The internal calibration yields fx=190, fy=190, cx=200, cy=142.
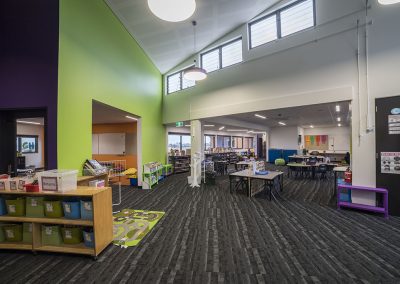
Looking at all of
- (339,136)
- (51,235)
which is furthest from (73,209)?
(339,136)

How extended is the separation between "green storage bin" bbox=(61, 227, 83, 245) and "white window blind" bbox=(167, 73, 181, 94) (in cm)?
713

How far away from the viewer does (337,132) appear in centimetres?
1402

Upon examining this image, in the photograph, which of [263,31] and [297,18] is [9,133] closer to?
[263,31]

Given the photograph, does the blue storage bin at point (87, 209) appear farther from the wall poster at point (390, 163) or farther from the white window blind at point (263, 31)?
the white window blind at point (263, 31)

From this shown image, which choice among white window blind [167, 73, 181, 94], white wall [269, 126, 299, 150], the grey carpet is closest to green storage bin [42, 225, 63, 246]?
the grey carpet

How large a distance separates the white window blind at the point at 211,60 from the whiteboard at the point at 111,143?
480cm

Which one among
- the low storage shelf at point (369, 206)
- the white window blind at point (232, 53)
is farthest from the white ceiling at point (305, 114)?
the low storage shelf at point (369, 206)

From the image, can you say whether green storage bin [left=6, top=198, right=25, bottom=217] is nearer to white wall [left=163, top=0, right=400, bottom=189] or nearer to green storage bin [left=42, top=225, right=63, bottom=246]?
green storage bin [left=42, top=225, right=63, bottom=246]

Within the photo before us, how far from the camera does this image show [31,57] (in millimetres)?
3590

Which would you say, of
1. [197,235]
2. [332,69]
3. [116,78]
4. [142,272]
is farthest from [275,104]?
[142,272]

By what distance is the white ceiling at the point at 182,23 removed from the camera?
204 inches

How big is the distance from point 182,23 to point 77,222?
18.9ft

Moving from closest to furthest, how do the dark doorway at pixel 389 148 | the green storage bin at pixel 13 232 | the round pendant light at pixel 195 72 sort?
the green storage bin at pixel 13 232, the dark doorway at pixel 389 148, the round pendant light at pixel 195 72

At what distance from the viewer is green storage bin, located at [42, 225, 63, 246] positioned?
290cm
